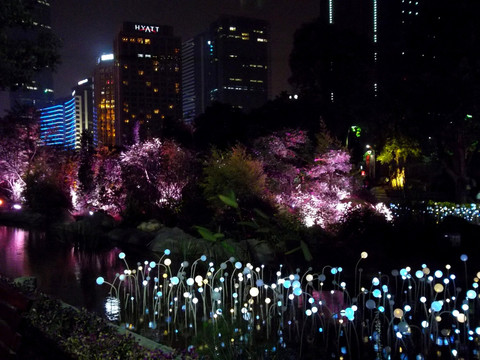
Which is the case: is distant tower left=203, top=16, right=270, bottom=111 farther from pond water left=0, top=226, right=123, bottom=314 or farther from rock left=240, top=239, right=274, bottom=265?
rock left=240, top=239, right=274, bottom=265

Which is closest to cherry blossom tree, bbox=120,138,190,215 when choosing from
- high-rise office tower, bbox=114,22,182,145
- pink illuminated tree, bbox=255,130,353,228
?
pink illuminated tree, bbox=255,130,353,228

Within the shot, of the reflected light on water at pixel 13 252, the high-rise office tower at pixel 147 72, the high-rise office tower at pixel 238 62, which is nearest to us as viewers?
the reflected light on water at pixel 13 252

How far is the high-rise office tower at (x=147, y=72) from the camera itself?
5027 inches

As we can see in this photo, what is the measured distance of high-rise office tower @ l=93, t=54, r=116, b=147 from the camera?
12562 centimetres

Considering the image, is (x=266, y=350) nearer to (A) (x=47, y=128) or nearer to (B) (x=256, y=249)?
(B) (x=256, y=249)

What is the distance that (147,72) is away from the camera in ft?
429

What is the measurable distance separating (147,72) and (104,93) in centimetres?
1473

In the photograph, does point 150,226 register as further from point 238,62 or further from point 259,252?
point 238,62

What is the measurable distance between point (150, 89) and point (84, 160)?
108m

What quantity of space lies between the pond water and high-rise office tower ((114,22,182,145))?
107536mm

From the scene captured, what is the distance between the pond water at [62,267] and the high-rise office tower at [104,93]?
108 m

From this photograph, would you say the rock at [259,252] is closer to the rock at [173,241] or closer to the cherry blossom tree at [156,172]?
the rock at [173,241]

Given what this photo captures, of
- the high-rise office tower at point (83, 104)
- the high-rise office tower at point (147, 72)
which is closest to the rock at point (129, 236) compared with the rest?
the high-rise office tower at point (147, 72)

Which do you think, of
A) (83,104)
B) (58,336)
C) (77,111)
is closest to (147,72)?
(77,111)
